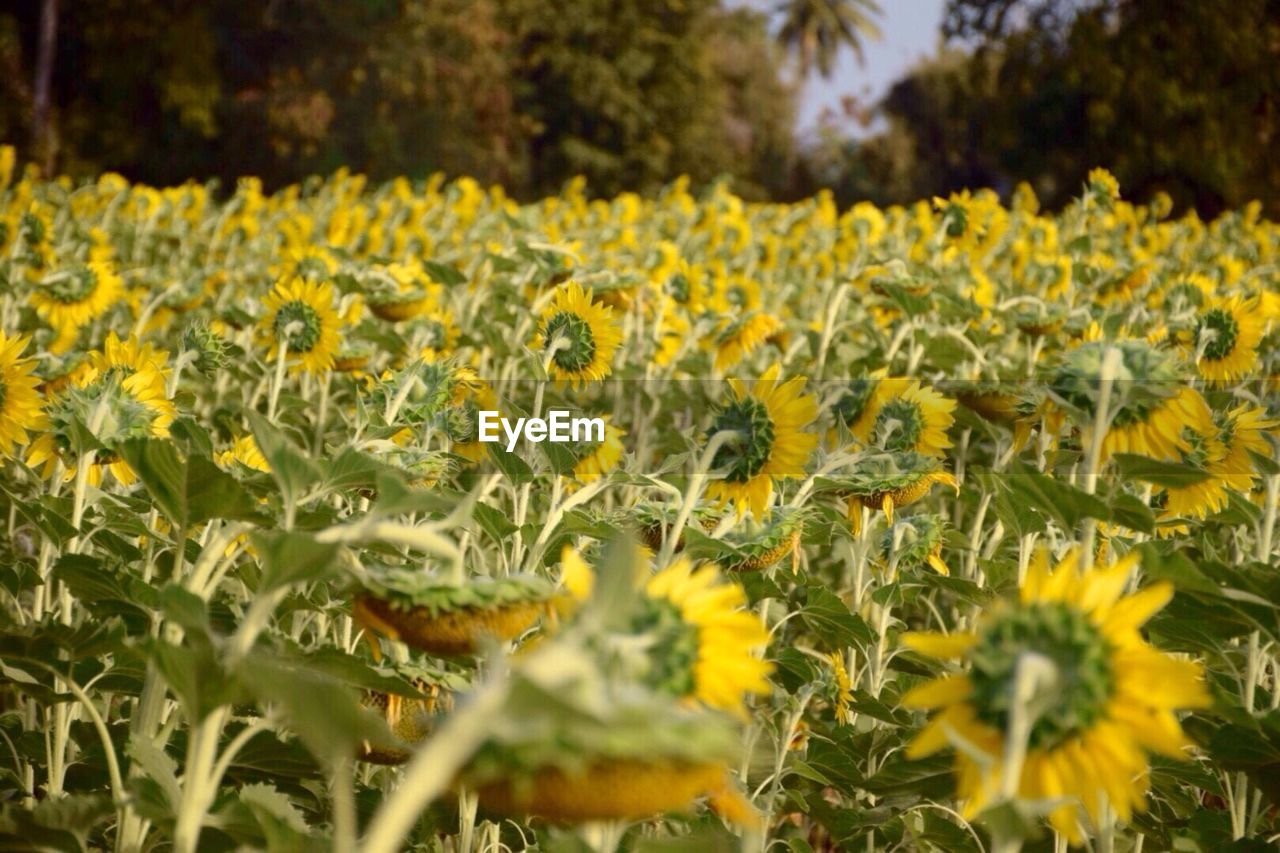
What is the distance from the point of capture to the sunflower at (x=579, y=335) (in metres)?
1.90

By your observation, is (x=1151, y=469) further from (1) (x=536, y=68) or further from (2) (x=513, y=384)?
(1) (x=536, y=68)

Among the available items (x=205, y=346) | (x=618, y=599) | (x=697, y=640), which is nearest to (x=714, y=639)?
(x=697, y=640)

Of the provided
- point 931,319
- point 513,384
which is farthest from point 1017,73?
point 513,384

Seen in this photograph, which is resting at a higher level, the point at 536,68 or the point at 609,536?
the point at 536,68

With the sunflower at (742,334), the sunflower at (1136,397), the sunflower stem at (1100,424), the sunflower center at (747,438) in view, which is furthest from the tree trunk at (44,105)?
the sunflower stem at (1100,424)

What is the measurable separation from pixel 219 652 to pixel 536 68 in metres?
18.6

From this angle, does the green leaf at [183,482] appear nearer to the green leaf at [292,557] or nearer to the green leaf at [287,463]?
the green leaf at [287,463]

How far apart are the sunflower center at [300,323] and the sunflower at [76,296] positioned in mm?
597

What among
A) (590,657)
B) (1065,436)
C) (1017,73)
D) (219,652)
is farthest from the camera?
(1017,73)

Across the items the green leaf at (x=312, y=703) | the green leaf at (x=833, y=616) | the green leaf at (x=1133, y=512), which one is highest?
the green leaf at (x=1133, y=512)

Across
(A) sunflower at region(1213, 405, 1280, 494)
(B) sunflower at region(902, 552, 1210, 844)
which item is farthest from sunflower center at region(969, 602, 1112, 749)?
(A) sunflower at region(1213, 405, 1280, 494)

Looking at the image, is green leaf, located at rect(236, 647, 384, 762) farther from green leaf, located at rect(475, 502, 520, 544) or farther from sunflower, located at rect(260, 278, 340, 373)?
sunflower, located at rect(260, 278, 340, 373)

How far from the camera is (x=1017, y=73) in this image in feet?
34.6

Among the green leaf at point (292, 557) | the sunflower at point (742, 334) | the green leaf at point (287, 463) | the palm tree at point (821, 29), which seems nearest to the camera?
the green leaf at point (292, 557)
